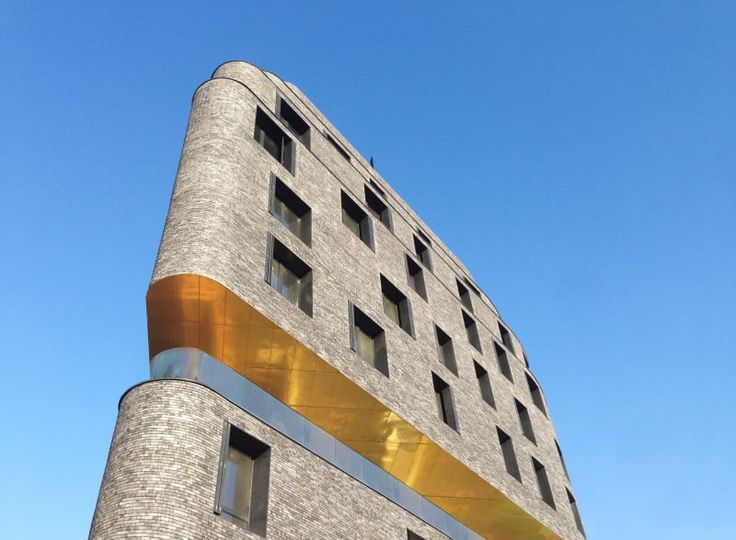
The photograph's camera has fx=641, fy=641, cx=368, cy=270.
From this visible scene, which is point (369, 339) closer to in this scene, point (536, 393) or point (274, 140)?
point (274, 140)

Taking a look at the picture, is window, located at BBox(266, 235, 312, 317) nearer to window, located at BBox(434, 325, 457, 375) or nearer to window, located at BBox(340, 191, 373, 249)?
window, located at BBox(340, 191, 373, 249)

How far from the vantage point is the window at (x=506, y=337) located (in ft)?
119

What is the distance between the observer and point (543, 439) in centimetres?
3141

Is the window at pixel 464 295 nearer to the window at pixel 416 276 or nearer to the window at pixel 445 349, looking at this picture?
the window at pixel 416 276

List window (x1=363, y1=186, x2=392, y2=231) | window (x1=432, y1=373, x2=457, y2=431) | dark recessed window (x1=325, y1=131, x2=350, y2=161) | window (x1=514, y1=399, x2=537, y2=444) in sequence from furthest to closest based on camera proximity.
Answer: window (x1=514, y1=399, x2=537, y2=444)
dark recessed window (x1=325, y1=131, x2=350, y2=161)
window (x1=363, y1=186, x2=392, y2=231)
window (x1=432, y1=373, x2=457, y2=431)

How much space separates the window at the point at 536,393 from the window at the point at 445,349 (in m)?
9.94

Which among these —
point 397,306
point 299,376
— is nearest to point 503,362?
point 397,306

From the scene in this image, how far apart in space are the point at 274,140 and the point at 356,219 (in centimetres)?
471

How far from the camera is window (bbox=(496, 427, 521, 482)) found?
2614cm

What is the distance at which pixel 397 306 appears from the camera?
83.7ft

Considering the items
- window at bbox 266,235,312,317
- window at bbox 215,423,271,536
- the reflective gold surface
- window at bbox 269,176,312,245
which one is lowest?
window at bbox 215,423,271,536

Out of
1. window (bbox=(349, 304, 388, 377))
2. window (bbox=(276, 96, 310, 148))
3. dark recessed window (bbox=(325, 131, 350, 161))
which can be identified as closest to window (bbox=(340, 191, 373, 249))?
window (bbox=(276, 96, 310, 148))

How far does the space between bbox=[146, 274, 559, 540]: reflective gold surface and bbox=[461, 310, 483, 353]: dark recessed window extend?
8.60 meters

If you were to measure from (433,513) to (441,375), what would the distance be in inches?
218
